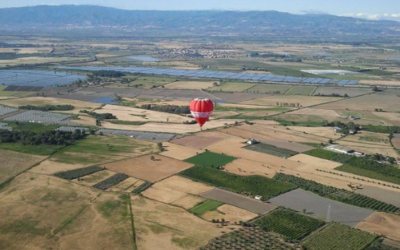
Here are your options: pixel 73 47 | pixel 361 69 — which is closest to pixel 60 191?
pixel 361 69

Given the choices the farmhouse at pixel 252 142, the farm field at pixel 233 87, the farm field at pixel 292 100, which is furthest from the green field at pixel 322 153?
the farm field at pixel 233 87

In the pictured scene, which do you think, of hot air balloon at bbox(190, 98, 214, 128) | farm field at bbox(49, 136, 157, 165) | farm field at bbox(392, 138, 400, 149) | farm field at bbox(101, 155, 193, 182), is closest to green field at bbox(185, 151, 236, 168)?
farm field at bbox(101, 155, 193, 182)

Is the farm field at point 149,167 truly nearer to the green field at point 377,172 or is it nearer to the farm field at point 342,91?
the green field at point 377,172

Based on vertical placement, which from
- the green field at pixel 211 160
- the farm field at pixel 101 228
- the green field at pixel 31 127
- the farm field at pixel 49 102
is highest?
the green field at pixel 211 160

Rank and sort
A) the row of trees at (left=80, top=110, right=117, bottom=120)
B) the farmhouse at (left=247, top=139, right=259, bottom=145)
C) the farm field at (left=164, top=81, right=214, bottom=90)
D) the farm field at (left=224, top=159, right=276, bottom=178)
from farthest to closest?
the farm field at (left=164, top=81, right=214, bottom=90) → the row of trees at (left=80, top=110, right=117, bottom=120) → the farmhouse at (left=247, top=139, right=259, bottom=145) → the farm field at (left=224, top=159, right=276, bottom=178)

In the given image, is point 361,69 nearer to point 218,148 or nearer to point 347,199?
point 218,148

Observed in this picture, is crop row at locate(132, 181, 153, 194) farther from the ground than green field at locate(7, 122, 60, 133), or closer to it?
farther from the ground

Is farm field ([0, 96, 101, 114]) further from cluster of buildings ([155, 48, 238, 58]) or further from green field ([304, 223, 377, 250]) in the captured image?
cluster of buildings ([155, 48, 238, 58])
